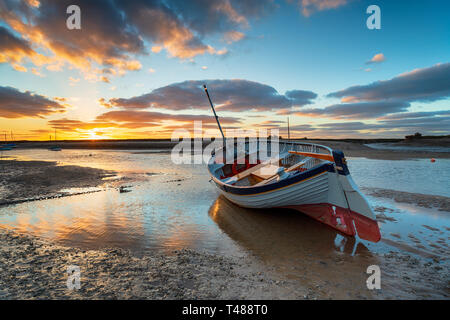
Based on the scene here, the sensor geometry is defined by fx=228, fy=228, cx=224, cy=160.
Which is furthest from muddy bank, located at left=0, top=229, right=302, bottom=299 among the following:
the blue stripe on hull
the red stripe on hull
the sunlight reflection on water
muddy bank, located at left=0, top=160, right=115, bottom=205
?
muddy bank, located at left=0, top=160, right=115, bottom=205

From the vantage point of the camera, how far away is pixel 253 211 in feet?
34.5

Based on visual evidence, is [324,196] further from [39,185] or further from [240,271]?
[39,185]

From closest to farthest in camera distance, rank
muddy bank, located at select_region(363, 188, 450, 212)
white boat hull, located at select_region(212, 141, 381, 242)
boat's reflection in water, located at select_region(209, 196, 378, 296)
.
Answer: boat's reflection in water, located at select_region(209, 196, 378, 296), white boat hull, located at select_region(212, 141, 381, 242), muddy bank, located at select_region(363, 188, 450, 212)

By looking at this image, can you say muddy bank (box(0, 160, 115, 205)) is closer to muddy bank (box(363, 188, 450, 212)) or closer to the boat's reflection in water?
the boat's reflection in water

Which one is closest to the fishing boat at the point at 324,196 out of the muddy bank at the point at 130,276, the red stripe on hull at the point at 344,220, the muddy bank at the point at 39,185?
the red stripe on hull at the point at 344,220

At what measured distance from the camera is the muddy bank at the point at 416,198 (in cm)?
1019

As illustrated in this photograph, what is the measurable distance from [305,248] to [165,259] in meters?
3.93

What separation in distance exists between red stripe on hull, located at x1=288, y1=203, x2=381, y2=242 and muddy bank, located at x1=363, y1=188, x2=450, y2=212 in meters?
5.66

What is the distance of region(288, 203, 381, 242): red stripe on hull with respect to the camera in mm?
6668

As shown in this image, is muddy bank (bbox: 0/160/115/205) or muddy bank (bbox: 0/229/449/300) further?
muddy bank (bbox: 0/160/115/205)

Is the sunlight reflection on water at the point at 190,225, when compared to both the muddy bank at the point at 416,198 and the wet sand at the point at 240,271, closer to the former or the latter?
the wet sand at the point at 240,271

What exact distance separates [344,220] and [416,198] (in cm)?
692
